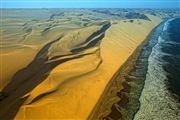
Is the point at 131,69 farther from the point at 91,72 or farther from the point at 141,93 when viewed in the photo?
the point at 141,93

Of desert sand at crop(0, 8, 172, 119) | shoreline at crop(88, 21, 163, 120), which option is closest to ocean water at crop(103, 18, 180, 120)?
shoreline at crop(88, 21, 163, 120)

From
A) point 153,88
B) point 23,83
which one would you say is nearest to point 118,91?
point 153,88

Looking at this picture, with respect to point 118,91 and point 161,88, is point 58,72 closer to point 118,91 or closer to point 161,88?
point 118,91

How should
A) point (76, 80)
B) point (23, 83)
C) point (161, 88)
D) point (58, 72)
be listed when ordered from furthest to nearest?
point (58, 72)
point (76, 80)
point (161, 88)
point (23, 83)

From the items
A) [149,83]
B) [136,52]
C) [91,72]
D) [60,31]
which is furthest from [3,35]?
[149,83]

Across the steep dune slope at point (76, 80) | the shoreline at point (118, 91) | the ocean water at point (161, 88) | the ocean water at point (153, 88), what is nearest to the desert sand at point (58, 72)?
the steep dune slope at point (76, 80)

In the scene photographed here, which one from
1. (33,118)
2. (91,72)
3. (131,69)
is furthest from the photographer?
(131,69)
